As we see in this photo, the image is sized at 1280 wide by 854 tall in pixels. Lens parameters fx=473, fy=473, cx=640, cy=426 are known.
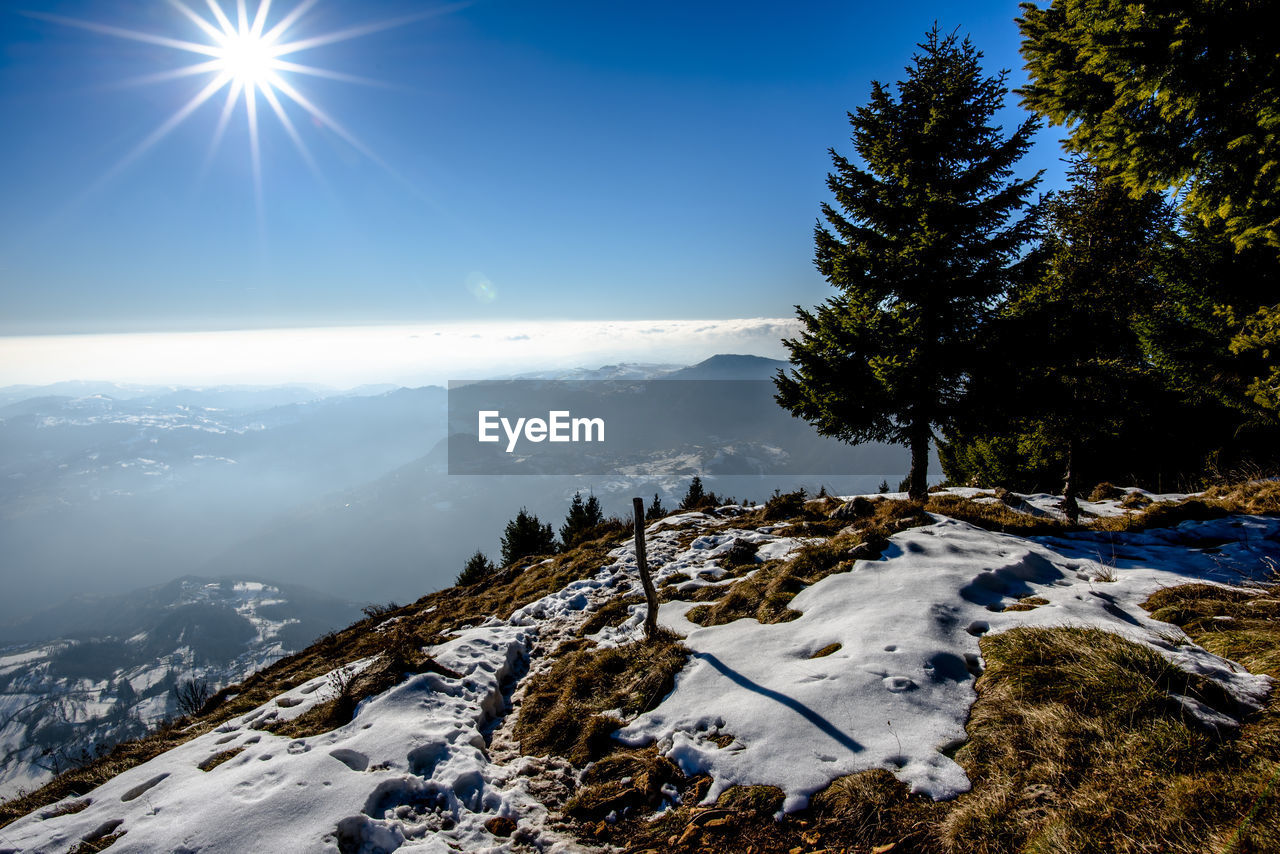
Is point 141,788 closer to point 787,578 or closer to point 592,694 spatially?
point 592,694

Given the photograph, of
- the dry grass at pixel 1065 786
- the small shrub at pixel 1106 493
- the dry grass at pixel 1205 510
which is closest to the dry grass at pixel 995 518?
the dry grass at pixel 1205 510

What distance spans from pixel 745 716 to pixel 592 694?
8.42ft

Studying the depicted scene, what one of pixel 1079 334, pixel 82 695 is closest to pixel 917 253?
pixel 1079 334

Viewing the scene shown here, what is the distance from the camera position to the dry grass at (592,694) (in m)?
6.12

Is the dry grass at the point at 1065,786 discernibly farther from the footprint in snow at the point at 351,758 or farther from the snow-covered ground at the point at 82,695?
the snow-covered ground at the point at 82,695

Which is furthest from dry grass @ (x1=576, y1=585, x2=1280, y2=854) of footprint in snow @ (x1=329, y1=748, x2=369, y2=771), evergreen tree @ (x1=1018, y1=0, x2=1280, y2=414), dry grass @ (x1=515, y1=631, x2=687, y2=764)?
evergreen tree @ (x1=1018, y1=0, x2=1280, y2=414)

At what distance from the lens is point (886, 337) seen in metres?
13.4

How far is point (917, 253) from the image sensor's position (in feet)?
40.9

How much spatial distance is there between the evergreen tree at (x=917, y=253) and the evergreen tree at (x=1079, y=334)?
0.86 meters

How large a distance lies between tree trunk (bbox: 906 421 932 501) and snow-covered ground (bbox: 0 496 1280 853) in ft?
17.1

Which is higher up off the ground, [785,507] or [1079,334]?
[1079,334]

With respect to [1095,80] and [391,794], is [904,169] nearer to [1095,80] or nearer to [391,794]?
[1095,80]

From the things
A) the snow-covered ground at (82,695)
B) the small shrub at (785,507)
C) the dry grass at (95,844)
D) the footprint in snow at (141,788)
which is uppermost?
the small shrub at (785,507)

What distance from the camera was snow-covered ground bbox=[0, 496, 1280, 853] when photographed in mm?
4625
